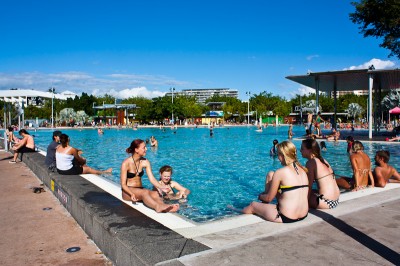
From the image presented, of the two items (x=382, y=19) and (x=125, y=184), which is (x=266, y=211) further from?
(x=382, y=19)

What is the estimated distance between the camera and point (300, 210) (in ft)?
13.9

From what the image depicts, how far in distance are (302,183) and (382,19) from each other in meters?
19.8

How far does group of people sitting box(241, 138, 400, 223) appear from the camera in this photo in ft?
13.8

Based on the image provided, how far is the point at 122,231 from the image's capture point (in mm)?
3709

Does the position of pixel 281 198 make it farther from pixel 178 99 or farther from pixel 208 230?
pixel 178 99

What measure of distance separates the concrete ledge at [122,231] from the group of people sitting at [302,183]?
1.30 metres

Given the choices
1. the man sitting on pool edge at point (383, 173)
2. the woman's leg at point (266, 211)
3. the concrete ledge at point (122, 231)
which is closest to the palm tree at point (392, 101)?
the man sitting on pool edge at point (383, 173)

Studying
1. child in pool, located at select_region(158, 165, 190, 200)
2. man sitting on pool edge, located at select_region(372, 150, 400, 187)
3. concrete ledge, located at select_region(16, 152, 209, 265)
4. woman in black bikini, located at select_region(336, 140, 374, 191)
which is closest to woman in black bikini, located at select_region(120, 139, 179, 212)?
concrete ledge, located at select_region(16, 152, 209, 265)

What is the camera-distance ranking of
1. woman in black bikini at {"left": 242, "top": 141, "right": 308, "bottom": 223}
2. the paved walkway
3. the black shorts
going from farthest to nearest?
the black shorts
woman in black bikini at {"left": 242, "top": 141, "right": 308, "bottom": 223}
the paved walkway

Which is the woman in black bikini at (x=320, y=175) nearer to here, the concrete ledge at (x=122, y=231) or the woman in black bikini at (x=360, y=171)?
the woman in black bikini at (x=360, y=171)

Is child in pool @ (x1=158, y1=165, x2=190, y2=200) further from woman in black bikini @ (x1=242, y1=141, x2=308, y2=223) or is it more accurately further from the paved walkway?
woman in black bikini @ (x1=242, y1=141, x2=308, y2=223)

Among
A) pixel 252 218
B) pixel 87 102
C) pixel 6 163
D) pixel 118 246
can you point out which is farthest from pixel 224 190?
pixel 87 102

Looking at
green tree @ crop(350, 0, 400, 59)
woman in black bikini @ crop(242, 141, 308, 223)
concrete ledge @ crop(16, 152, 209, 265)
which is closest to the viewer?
concrete ledge @ crop(16, 152, 209, 265)

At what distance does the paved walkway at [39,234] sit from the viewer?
3.81 meters
